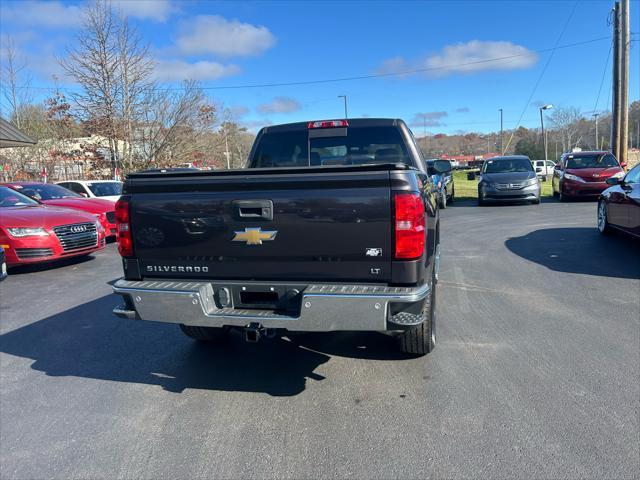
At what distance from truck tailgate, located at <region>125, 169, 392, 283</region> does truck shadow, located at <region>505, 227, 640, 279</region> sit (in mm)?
5062

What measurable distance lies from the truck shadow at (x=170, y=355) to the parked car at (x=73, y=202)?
246 inches

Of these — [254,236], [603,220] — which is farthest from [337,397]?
[603,220]

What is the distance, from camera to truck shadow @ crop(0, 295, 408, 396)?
380cm

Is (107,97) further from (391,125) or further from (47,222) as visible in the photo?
(391,125)

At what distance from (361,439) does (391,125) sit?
3298 mm

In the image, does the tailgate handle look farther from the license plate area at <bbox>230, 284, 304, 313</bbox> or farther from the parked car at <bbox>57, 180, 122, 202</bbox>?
the parked car at <bbox>57, 180, 122, 202</bbox>

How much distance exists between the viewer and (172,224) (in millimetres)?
3354

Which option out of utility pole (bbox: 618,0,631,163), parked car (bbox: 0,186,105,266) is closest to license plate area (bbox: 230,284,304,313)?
parked car (bbox: 0,186,105,266)

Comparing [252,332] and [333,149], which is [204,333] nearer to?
[252,332]

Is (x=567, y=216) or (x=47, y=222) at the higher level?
(x=47, y=222)

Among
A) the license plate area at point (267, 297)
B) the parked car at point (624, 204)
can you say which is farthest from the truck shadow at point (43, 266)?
the parked car at point (624, 204)

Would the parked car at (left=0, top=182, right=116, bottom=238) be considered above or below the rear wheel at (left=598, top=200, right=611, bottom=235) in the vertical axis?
above

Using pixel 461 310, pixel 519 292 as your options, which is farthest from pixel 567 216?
pixel 461 310

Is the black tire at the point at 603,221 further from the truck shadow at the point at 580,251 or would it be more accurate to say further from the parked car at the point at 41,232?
the parked car at the point at 41,232
